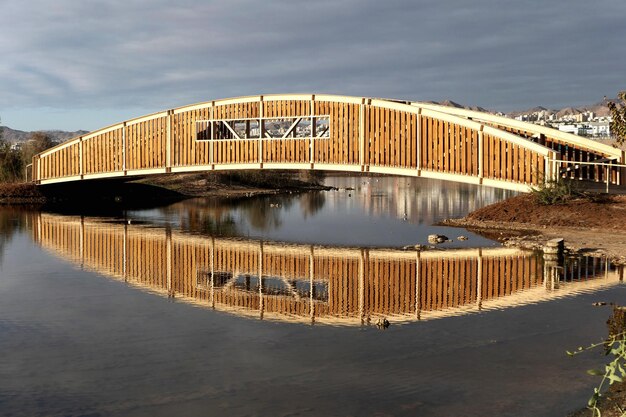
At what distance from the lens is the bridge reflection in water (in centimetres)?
1922

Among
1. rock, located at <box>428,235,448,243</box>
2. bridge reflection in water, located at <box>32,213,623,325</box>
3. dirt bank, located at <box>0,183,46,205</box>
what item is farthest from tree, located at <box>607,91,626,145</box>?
dirt bank, located at <box>0,183,46,205</box>

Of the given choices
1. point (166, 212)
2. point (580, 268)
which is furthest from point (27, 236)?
point (580, 268)

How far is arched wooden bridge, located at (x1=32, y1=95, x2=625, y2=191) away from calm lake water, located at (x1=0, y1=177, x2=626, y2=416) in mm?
7664

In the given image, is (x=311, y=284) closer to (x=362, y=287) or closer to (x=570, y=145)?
(x=362, y=287)

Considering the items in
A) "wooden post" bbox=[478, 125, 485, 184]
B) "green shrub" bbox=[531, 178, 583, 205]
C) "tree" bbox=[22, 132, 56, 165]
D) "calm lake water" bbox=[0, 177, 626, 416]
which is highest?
"tree" bbox=[22, 132, 56, 165]

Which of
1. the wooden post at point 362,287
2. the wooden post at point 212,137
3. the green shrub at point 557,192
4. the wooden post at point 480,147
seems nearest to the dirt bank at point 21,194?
the wooden post at point 212,137

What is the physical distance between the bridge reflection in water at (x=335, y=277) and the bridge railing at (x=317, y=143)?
40.4 feet

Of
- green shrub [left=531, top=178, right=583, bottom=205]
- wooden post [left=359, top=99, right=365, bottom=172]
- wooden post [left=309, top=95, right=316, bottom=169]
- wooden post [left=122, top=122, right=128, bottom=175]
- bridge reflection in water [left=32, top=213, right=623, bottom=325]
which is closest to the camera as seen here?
bridge reflection in water [left=32, top=213, right=623, bottom=325]

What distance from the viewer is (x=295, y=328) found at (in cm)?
1681

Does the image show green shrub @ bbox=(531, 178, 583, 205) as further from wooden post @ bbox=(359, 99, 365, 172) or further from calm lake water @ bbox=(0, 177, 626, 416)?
wooden post @ bbox=(359, 99, 365, 172)

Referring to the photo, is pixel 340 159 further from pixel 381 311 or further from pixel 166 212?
pixel 381 311

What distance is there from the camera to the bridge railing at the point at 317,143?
40.1 meters

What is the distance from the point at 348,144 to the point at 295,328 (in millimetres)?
29687

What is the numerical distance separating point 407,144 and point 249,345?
29.9 meters
